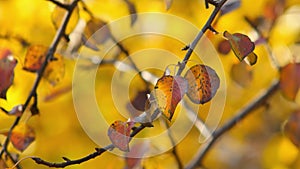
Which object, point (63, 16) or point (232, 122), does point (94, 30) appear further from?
point (232, 122)

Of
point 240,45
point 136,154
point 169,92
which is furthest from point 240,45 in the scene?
point 136,154

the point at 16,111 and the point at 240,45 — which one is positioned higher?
the point at 16,111

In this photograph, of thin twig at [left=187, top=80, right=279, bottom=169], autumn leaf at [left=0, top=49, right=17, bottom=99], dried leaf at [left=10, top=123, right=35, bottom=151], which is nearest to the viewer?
autumn leaf at [left=0, top=49, right=17, bottom=99]

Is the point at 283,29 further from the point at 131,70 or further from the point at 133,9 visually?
the point at 133,9

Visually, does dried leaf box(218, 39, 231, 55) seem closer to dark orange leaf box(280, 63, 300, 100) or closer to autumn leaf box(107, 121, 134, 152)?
dark orange leaf box(280, 63, 300, 100)

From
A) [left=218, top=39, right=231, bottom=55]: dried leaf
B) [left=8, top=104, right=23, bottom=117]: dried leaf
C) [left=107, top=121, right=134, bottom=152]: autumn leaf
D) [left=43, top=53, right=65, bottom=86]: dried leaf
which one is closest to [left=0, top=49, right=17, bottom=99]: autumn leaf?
[left=8, top=104, right=23, bottom=117]: dried leaf

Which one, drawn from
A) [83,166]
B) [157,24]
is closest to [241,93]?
[157,24]

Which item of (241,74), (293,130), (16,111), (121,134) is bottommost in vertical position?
(293,130)
